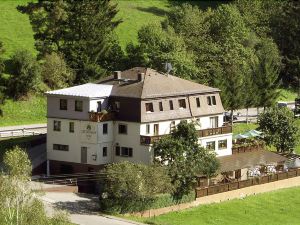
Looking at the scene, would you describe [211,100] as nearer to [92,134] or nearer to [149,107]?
[149,107]

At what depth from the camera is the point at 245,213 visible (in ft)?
245

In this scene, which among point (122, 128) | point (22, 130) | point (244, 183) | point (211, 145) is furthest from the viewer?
point (22, 130)

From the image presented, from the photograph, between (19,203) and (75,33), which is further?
(75,33)

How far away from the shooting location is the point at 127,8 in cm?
14625

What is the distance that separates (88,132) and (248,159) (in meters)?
15.6

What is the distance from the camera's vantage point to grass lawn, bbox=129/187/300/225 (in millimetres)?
70875

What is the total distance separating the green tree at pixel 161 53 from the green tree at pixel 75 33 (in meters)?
5.06

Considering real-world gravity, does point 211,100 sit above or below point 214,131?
above

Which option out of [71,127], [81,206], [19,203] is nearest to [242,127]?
[71,127]

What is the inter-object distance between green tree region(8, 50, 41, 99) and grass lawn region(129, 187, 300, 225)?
28.3 m

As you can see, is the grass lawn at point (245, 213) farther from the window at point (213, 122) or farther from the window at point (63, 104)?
the window at point (63, 104)

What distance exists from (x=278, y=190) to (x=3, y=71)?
102 feet

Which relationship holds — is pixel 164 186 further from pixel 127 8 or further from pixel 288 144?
pixel 127 8

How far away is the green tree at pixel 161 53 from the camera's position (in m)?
102
